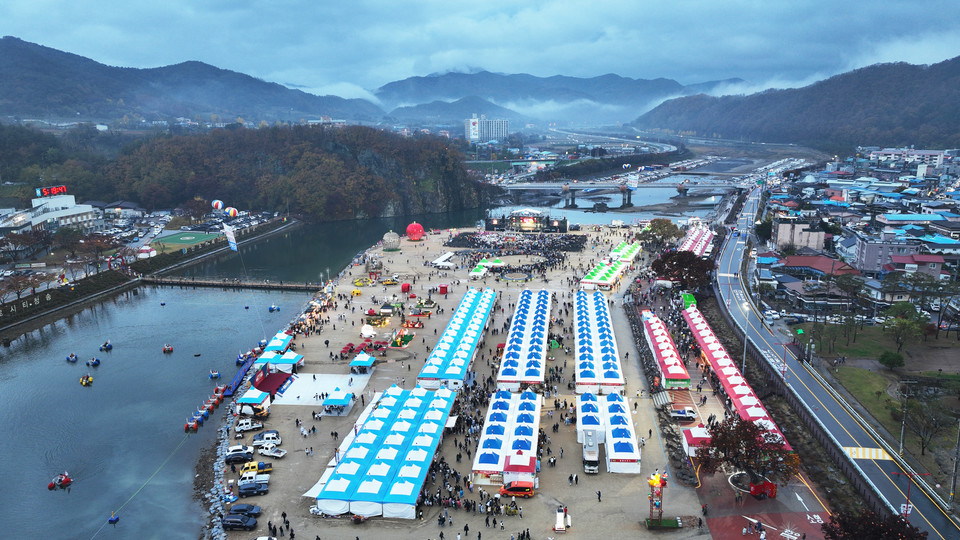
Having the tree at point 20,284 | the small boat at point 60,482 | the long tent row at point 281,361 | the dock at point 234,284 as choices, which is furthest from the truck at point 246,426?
the tree at point 20,284

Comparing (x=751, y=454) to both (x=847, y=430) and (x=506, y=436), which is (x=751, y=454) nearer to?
(x=847, y=430)

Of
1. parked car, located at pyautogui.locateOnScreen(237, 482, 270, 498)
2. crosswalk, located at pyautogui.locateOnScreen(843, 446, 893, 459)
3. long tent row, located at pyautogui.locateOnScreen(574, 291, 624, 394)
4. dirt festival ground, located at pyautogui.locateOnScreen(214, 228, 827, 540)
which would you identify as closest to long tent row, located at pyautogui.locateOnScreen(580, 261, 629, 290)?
long tent row, located at pyautogui.locateOnScreen(574, 291, 624, 394)

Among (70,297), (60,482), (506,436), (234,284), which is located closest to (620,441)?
(506,436)

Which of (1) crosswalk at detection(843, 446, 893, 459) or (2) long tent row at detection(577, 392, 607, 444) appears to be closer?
(1) crosswalk at detection(843, 446, 893, 459)

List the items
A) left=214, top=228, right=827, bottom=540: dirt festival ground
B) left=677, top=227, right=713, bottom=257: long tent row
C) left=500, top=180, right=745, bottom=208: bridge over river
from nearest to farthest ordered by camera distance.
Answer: left=214, top=228, right=827, bottom=540: dirt festival ground < left=677, top=227, right=713, bottom=257: long tent row < left=500, top=180, right=745, bottom=208: bridge over river

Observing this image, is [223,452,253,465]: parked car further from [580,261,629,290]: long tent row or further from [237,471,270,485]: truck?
[580,261,629,290]: long tent row

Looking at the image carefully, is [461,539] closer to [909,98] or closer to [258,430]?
[258,430]

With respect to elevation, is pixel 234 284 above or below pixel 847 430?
below

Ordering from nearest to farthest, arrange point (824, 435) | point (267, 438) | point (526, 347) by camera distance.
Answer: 1. point (824, 435)
2. point (267, 438)
3. point (526, 347)
